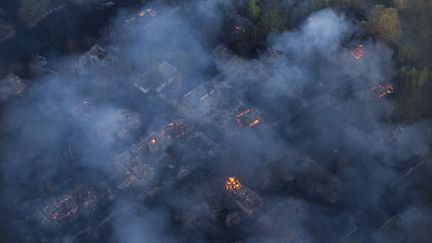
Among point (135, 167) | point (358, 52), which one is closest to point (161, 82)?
point (135, 167)

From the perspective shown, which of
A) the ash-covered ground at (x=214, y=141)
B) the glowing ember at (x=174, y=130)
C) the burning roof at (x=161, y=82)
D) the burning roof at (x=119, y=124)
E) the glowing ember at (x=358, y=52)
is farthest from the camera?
the glowing ember at (x=358, y=52)

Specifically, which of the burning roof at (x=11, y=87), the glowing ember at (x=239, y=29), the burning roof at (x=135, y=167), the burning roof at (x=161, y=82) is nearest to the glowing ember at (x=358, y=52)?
the glowing ember at (x=239, y=29)

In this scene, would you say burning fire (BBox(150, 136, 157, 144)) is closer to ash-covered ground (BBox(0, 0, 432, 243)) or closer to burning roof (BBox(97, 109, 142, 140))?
ash-covered ground (BBox(0, 0, 432, 243))

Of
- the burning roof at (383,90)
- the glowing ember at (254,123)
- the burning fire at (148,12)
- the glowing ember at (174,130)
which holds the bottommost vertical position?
the glowing ember at (174,130)

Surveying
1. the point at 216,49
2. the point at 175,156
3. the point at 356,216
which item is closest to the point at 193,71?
the point at 216,49

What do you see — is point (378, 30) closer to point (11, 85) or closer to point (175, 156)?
point (175, 156)

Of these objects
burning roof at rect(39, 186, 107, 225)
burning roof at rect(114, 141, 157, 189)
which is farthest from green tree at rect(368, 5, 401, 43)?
burning roof at rect(39, 186, 107, 225)

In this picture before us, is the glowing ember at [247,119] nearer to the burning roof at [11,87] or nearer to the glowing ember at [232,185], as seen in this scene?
the glowing ember at [232,185]
